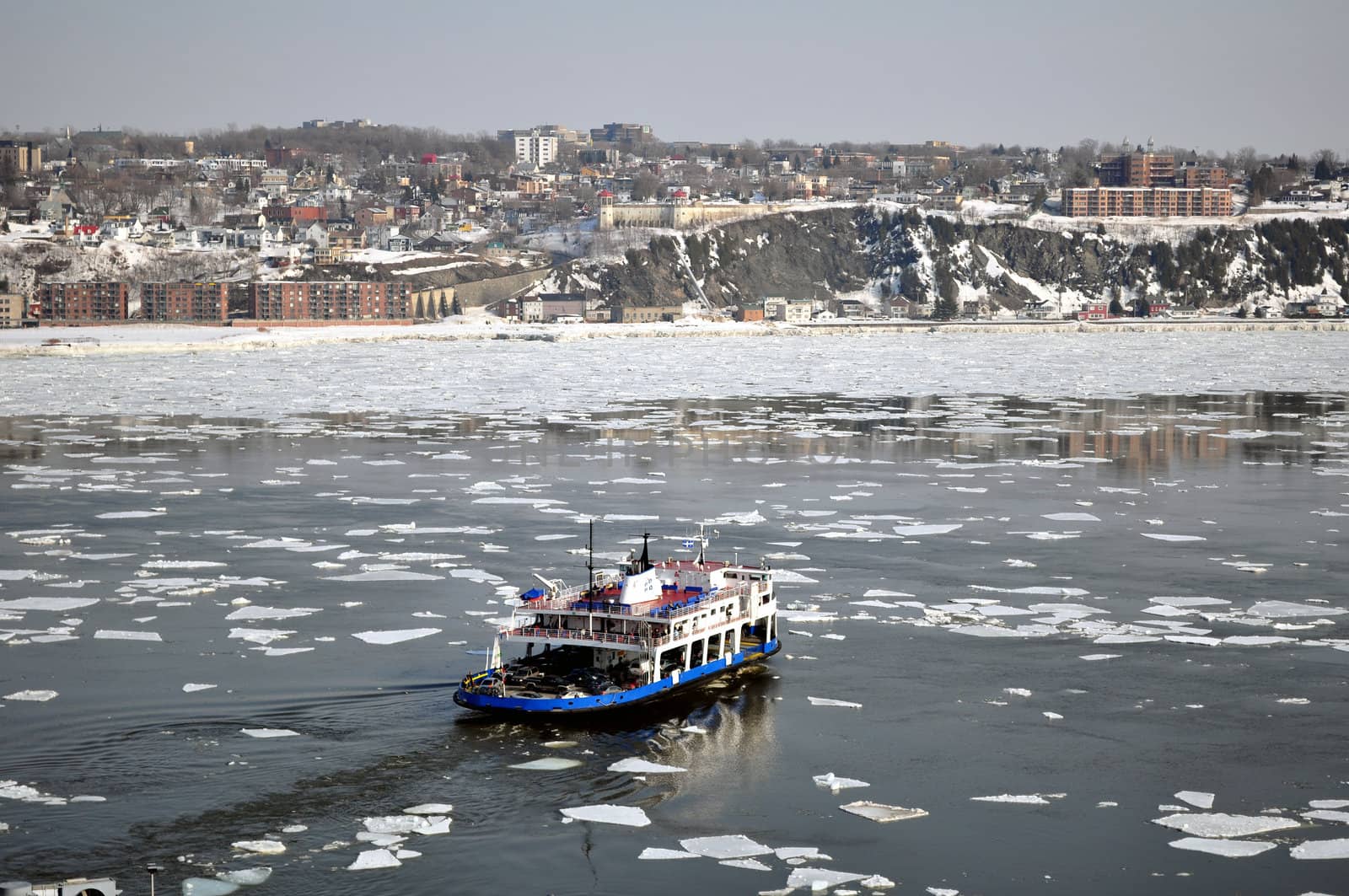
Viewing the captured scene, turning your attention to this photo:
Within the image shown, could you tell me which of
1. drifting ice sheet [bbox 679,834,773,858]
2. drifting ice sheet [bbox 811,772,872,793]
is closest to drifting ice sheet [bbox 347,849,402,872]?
drifting ice sheet [bbox 679,834,773,858]

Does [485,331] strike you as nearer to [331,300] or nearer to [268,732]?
[331,300]

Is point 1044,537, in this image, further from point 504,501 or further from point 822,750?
point 822,750

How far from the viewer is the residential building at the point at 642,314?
16725 centimetres

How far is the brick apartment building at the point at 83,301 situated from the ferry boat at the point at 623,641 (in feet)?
443

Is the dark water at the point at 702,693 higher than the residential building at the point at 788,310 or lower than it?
lower

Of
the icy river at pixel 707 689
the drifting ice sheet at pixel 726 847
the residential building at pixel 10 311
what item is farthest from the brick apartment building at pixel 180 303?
the drifting ice sheet at pixel 726 847

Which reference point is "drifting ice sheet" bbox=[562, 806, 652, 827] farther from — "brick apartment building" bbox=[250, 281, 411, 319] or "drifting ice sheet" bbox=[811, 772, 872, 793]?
"brick apartment building" bbox=[250, 281, 411, 319]

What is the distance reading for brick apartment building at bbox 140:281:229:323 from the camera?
489 ft

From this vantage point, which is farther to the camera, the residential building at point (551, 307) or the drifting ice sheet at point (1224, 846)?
the residential building at point (551, 307)

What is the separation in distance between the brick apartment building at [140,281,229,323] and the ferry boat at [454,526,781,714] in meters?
134

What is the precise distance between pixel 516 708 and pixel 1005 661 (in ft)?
21.8

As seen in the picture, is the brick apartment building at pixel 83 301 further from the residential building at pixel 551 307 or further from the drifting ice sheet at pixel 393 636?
the drifting ice sheet at pixel 393 636

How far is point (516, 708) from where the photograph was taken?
744 inches

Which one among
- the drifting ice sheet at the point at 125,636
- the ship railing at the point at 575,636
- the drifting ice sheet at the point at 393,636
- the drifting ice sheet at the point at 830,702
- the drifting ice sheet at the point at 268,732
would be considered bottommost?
the drifting ice sheet at the point at 268,732
